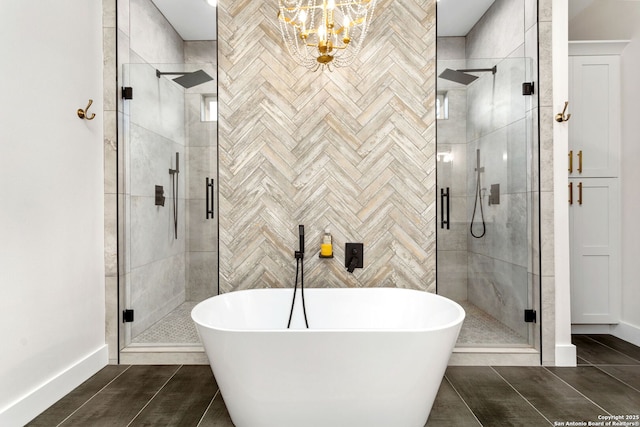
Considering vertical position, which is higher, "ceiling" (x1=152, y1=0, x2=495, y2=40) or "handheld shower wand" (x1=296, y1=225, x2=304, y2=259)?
"ceiling" (x1=152, y1=0, x2=495, y2=40)

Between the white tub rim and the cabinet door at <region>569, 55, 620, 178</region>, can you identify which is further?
the cabinet door at <region>569, 55, 620, 178</region>

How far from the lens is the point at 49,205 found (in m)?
1.98

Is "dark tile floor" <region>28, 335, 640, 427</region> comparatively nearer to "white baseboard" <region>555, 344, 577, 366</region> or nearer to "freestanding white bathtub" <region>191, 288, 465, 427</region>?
"white baseboard" <region>555, 344, 577, 366</region>

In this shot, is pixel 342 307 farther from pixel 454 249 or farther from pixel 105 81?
pixel 105 81

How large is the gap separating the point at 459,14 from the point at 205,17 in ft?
6.36

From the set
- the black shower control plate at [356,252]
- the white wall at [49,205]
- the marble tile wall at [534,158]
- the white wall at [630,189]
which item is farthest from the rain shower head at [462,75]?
the white wall at [49,205]

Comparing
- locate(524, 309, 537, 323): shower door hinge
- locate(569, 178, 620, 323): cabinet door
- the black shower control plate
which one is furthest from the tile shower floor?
locate(569, 178, 620, 323): cabinet door

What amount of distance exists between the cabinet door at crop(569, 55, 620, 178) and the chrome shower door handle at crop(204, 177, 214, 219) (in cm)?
286

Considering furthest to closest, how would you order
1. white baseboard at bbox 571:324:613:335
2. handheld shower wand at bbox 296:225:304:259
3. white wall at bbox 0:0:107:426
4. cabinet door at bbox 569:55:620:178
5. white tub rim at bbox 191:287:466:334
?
white baseboard at bbox 571:324:613:335
cabinet door at bbox 569:55:620:178
handheld shower wand at bbox 296:225:304:259
white wall at bbox 0:0:107:426
white tub rim at bbox 191:287:466:334

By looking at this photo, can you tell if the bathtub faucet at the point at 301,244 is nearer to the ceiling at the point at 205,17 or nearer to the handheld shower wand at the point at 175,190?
the handheld shower wand at the point at 175,190

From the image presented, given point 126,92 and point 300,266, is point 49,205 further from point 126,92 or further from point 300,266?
point 300,266

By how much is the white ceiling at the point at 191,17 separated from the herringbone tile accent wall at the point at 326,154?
0.09 m

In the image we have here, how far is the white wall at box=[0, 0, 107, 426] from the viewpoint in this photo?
1711 millimetres

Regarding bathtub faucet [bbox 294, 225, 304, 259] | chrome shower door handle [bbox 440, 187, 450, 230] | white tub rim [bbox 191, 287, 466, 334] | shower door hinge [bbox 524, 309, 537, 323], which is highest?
chrome shower door handle [bbox 440, 187, 450, 230]
